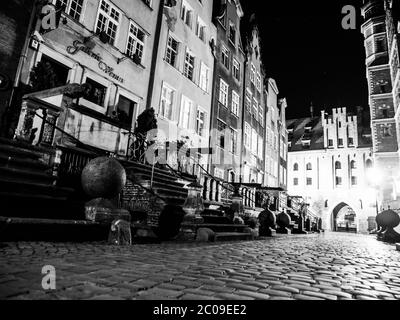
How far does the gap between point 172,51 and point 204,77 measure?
3907 millimetres

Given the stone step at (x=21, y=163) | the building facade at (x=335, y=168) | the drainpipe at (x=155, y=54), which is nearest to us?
the stone step at (x=21, y=163)

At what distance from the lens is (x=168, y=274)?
3.02 m

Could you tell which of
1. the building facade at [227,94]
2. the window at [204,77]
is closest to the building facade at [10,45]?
the window at [204,77]

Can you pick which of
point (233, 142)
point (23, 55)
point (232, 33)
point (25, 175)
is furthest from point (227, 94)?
point (25, 175)

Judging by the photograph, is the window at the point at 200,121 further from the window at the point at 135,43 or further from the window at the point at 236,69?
the window at the point at 236,69

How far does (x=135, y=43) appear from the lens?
1501 centimetres

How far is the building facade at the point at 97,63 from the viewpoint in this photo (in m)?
10.4

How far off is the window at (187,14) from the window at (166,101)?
579 centimetres

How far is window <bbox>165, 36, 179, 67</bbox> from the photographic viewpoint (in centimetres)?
1753

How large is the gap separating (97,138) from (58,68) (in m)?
3.35

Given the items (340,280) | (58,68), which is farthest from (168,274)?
(58,68)

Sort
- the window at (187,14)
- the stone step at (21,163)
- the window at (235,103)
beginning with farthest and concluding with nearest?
the window at (235,103)
the window at (187,14)
the stone step at (21,163)

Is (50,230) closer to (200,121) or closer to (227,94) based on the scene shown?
(200,121)

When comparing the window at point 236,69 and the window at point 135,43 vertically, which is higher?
the window at point 236,69
